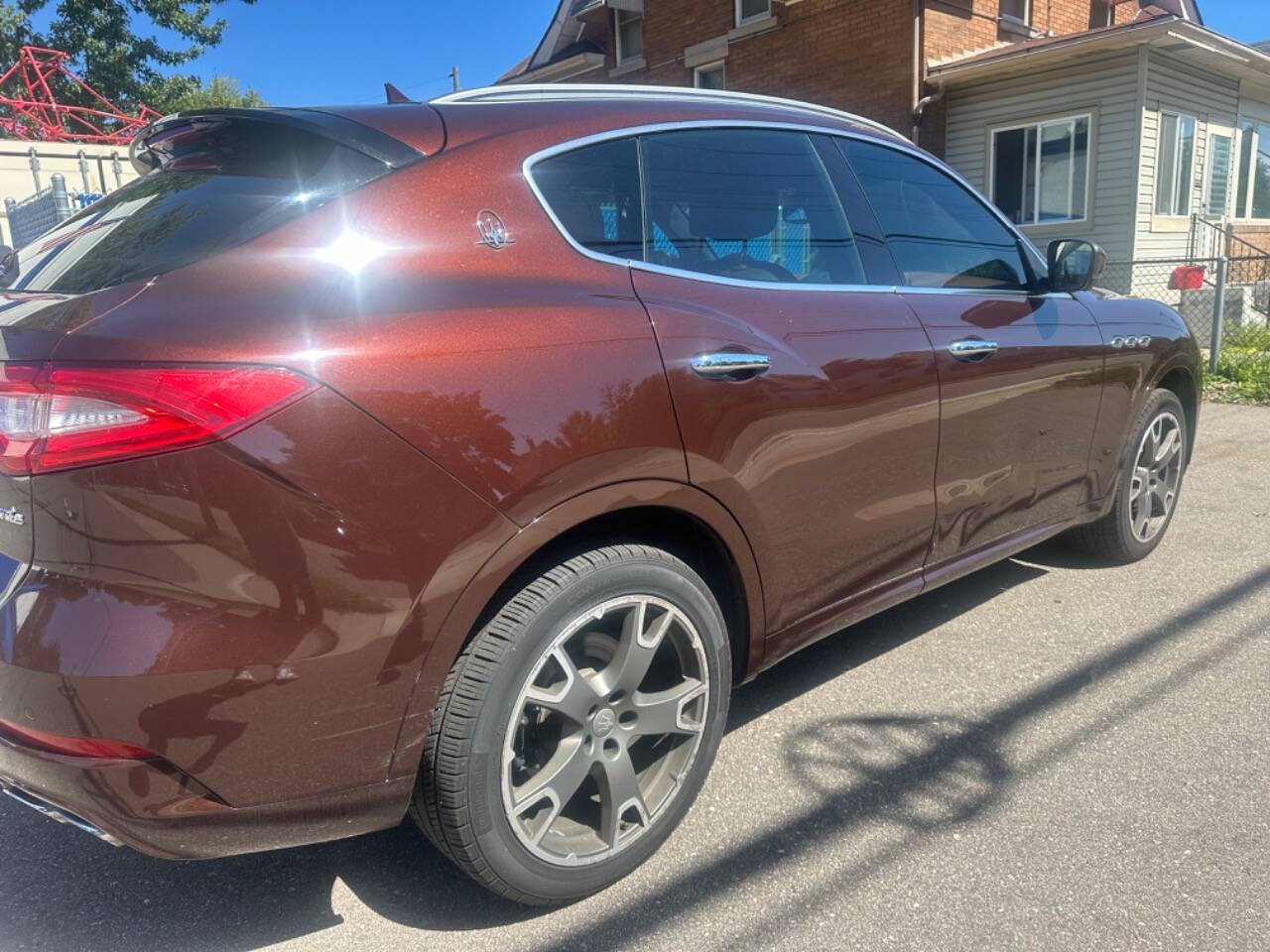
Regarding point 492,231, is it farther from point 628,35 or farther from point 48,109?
point 48,109

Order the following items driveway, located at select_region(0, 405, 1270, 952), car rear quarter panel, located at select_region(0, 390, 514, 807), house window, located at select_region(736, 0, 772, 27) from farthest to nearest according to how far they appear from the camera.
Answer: house window, located at select_region(736, 0, 772, 27), driveway, located at select_region(0, 405, 1270, 952), car rear quarter panel, located at select_region(0, 390, 514, 807)

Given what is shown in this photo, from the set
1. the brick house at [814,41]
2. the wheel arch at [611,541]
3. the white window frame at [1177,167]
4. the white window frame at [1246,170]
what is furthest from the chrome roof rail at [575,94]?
the white window frame at [1246,170]

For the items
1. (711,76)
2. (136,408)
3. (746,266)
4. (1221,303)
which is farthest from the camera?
(711,76)

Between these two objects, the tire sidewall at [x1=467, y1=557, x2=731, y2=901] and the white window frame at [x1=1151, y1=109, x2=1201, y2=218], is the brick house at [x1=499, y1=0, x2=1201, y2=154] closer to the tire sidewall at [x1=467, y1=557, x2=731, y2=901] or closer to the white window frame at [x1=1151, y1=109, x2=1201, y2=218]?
the white window frame at [x1=1151, y1=109, x2=1201, y2=218]

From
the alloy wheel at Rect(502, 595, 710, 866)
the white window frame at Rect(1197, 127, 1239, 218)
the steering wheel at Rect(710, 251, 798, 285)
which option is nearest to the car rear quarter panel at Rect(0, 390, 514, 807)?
the alloy wheel at Rect(502, 595, 710, 866)

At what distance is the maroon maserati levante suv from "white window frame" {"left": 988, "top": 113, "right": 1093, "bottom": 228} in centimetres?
1214

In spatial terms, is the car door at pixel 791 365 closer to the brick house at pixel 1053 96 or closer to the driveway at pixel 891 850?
the driveway at pixel 891 850

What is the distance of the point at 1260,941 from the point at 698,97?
2494 mm

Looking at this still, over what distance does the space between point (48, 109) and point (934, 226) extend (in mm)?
30380

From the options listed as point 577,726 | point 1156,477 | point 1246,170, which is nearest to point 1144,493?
point 1156,477

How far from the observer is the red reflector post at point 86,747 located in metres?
1.70

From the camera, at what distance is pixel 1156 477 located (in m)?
4.44

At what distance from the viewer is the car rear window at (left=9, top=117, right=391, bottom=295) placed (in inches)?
76.9

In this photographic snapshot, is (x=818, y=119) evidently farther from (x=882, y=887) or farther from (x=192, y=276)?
(x=882, y=887)
